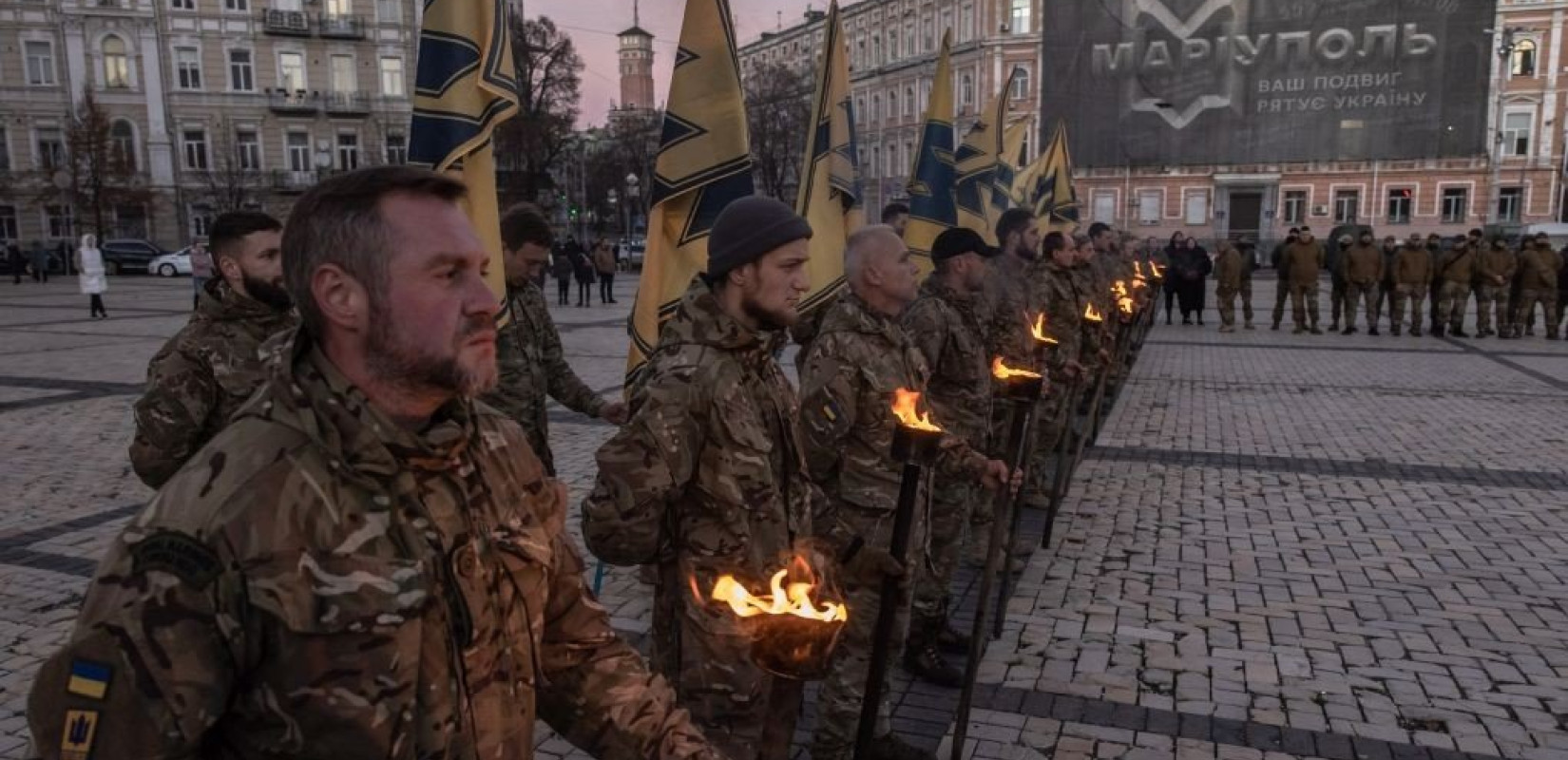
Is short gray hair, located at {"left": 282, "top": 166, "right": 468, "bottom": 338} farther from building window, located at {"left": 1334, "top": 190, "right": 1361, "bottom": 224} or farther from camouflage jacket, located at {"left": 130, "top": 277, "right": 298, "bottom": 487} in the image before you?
building window, located at {"left": 1334, "top": 190, "right": 1361, "bottom": 224}

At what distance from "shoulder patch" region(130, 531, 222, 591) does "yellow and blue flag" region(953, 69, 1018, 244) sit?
909 centimetres

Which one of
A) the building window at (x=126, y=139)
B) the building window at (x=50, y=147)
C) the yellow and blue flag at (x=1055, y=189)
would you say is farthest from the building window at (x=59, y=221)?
the yellow and blue flag at (x=1055, y=189)

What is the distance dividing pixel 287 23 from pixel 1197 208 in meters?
48.5

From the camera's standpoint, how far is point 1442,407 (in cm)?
1206

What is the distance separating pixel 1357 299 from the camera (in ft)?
66.2

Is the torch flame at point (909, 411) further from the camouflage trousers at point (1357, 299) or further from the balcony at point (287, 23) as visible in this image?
the balcony at point (287, 23)

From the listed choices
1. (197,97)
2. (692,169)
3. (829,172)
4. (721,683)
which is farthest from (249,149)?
Result: (721,683)

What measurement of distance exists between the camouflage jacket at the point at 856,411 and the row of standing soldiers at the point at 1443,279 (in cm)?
1800

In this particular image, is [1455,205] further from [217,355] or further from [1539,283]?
[217,355]

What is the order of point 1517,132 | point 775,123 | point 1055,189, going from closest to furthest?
point 1055,189
point 1517,132
point 775,123

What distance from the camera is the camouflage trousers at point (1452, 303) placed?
64.0 feet

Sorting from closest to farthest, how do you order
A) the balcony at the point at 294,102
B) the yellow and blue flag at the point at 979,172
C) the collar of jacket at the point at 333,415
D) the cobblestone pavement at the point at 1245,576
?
the collar of jacket at the point at 333,415
the cobblestone pavement at the point at 1245,576
the yellow and blue flag at the point at 979,172
the balcony at the point at 294,102

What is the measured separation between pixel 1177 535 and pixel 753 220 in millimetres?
5311

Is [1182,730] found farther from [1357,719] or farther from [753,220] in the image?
[753,220]
